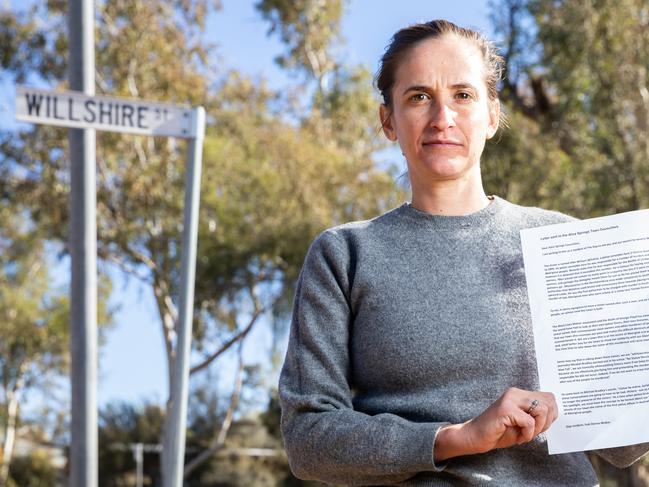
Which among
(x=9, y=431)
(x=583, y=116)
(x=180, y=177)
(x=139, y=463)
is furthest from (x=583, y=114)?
(x=9, y=431)

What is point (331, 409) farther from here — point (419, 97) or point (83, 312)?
point (83, 312)

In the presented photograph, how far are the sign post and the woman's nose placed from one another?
122 inches

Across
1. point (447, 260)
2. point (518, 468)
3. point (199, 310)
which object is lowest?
point (518, 468)

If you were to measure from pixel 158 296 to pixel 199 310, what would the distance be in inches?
31.6

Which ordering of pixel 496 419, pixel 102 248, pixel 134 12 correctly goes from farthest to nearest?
pixel 102 248
pixel 134 12
pixel 496 419

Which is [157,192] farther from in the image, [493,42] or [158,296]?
[493,42]

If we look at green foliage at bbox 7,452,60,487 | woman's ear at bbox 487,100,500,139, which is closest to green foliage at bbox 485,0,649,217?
woman's ear at bbox 487,100,500,139

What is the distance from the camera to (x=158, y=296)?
19266 millimetres

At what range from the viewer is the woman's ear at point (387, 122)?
1993mm

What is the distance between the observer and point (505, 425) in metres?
1.55

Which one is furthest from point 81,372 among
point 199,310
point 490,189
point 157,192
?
point 199,310

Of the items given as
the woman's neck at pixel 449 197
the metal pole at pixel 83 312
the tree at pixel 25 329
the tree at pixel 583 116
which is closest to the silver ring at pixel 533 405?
the woman's neck at pixel 449 197

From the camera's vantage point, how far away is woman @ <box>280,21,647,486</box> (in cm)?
170

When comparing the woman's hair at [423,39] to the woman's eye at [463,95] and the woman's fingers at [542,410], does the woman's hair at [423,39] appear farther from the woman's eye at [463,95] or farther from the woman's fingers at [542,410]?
the woman's fingers at [542,410]
